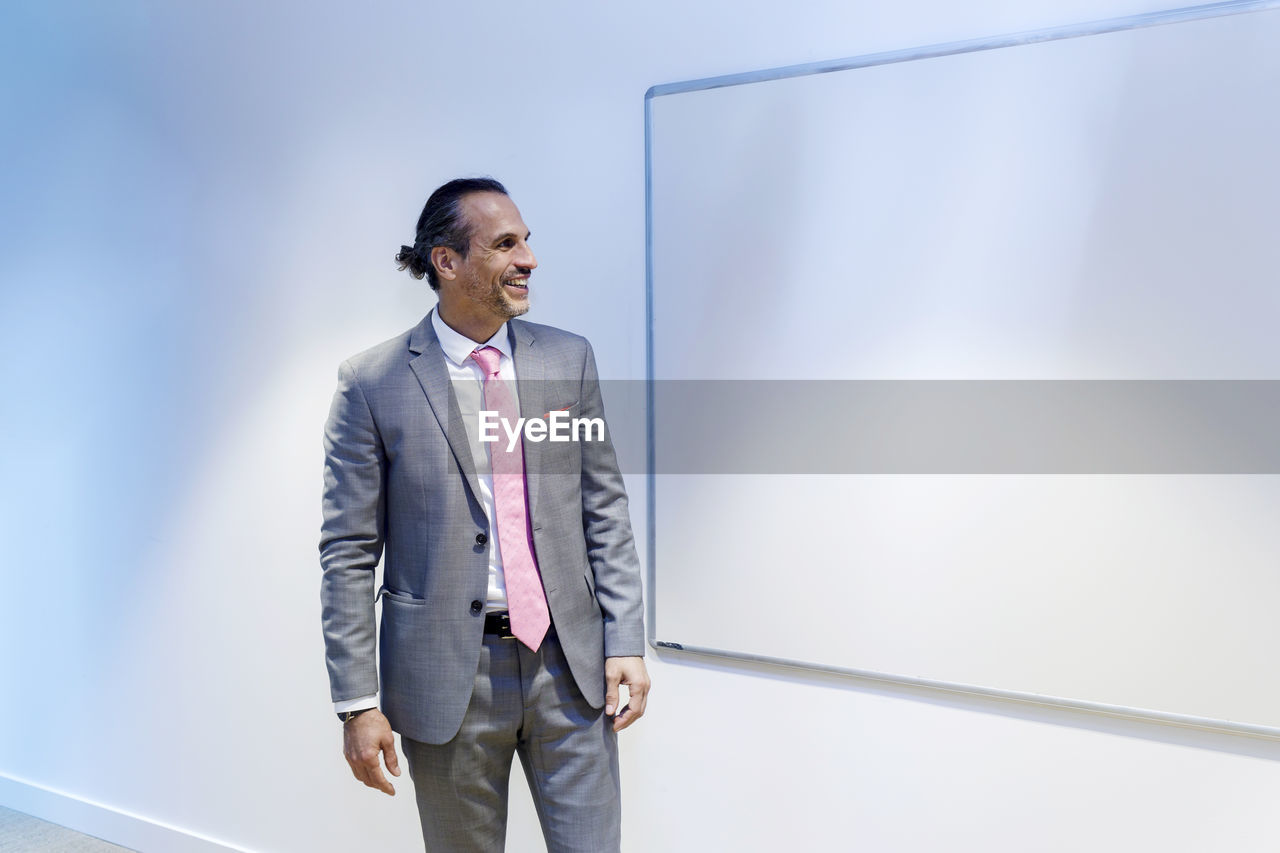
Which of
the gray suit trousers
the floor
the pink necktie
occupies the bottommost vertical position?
the floor

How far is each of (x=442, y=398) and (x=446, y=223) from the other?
0.30 m

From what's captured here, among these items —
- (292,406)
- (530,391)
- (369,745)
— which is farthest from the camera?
(292,406)

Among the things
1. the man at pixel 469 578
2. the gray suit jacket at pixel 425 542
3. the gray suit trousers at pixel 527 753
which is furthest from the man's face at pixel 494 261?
the gray suit trousers at pixel 527 753

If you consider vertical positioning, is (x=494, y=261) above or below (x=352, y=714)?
above

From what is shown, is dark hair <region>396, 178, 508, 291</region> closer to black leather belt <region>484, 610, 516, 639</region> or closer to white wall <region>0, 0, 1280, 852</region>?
white wall <region>0, 0, 1280, 852</region>

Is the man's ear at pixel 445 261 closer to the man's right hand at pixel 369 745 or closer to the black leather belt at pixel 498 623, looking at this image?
the black leather belt at pixel 498 623

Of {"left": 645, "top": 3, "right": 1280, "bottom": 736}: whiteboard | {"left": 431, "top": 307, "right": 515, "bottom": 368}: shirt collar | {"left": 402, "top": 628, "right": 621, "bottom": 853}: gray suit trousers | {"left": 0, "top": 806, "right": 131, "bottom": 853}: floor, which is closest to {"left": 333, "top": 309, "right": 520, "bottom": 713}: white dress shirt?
{"left": 431, "top": 307, "right": 515, "bottom": 368}: shirt collar

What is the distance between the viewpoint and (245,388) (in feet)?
8.22

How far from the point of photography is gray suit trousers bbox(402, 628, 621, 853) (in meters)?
1.52

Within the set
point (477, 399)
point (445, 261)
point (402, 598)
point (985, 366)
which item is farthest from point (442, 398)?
point (985, 366)

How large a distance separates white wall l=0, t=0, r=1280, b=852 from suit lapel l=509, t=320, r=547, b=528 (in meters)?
0.41

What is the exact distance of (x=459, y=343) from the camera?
1.61 metres

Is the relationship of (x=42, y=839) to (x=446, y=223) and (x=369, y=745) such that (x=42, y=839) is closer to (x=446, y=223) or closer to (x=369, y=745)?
(x=369, y=745)

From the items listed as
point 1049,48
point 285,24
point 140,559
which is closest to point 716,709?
point 1049,48
